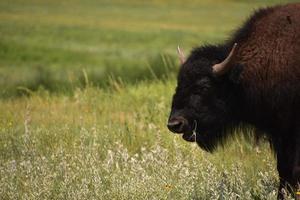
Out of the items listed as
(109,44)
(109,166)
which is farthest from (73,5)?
(109,166)

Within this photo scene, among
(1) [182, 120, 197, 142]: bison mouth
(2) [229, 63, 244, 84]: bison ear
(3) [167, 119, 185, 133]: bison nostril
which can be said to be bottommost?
(1) [182, 120, 197, 142]: bison mouth

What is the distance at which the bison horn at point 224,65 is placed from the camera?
7.25 m

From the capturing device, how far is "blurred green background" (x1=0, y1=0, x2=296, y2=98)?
60.3 ft

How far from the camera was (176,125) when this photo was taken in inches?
289

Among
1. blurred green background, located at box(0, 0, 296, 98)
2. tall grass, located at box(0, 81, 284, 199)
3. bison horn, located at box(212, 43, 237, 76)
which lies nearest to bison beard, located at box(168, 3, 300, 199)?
bison horn, located at box(212, 43, 237, 76)

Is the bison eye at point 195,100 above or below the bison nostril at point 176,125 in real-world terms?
above

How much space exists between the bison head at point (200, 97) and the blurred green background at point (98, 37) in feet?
15.5

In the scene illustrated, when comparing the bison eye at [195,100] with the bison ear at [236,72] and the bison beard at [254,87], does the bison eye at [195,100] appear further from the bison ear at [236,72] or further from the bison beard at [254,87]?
the bison ear at [236,72]

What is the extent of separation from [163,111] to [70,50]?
16961 millimetres

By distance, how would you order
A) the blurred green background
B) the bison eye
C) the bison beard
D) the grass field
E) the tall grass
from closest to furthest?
the bison beard → the tall grass → the grass field → the bison eye → the blurred green background

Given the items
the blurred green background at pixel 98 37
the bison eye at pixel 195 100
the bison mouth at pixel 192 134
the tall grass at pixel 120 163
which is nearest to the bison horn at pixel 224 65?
the bison eye at pixel 195 100

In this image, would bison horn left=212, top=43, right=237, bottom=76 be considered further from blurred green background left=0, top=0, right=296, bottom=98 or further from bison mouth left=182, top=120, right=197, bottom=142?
blurred green background left=0, top=0, right=296, bottom=98

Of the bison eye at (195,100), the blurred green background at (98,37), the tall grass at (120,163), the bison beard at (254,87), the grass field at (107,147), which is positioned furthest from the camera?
the blurred green background at (98,37)

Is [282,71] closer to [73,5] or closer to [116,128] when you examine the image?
[116,128]
